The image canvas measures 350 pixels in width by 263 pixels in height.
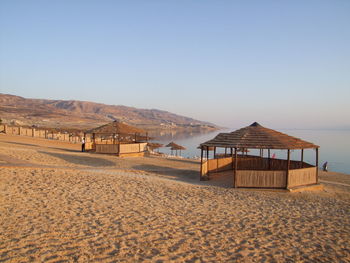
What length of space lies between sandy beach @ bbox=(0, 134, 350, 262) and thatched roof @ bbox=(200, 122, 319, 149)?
1.93 m

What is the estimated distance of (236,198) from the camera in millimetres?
9867

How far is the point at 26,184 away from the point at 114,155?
10600 millimetres

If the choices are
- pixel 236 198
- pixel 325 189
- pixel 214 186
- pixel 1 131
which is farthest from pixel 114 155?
pixel 1 131

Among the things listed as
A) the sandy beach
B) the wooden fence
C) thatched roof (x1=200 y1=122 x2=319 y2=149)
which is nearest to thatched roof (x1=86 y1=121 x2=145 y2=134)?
the sandy beach

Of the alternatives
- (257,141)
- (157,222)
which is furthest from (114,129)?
(157,222)

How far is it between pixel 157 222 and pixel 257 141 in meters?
6.89

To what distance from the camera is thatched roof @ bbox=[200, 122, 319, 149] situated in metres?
11.7

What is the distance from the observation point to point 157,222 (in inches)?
266

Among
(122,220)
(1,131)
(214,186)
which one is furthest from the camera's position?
(1,131)

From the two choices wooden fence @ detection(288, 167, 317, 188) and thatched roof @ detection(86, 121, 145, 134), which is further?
thatched roof @ detection(86, 121, 145, 134)

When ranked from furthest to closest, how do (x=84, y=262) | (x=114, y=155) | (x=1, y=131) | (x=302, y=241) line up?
(x=1, y=131) → (x=114, y=155) → (x=302, y=241) → (x=84, y=262)

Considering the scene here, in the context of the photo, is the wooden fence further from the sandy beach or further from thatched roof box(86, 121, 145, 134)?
thatched roof box(86, 121, 145, 134)

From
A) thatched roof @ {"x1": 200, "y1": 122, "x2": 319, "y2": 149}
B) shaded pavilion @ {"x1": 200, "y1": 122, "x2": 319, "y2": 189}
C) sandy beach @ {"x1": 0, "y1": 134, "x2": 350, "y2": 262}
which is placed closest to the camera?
sandy beach @ {"x1": 0, "y1": 134, "x2": 350, "y2": 262}

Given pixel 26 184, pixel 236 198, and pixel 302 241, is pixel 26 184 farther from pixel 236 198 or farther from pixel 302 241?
pixel 302 241
